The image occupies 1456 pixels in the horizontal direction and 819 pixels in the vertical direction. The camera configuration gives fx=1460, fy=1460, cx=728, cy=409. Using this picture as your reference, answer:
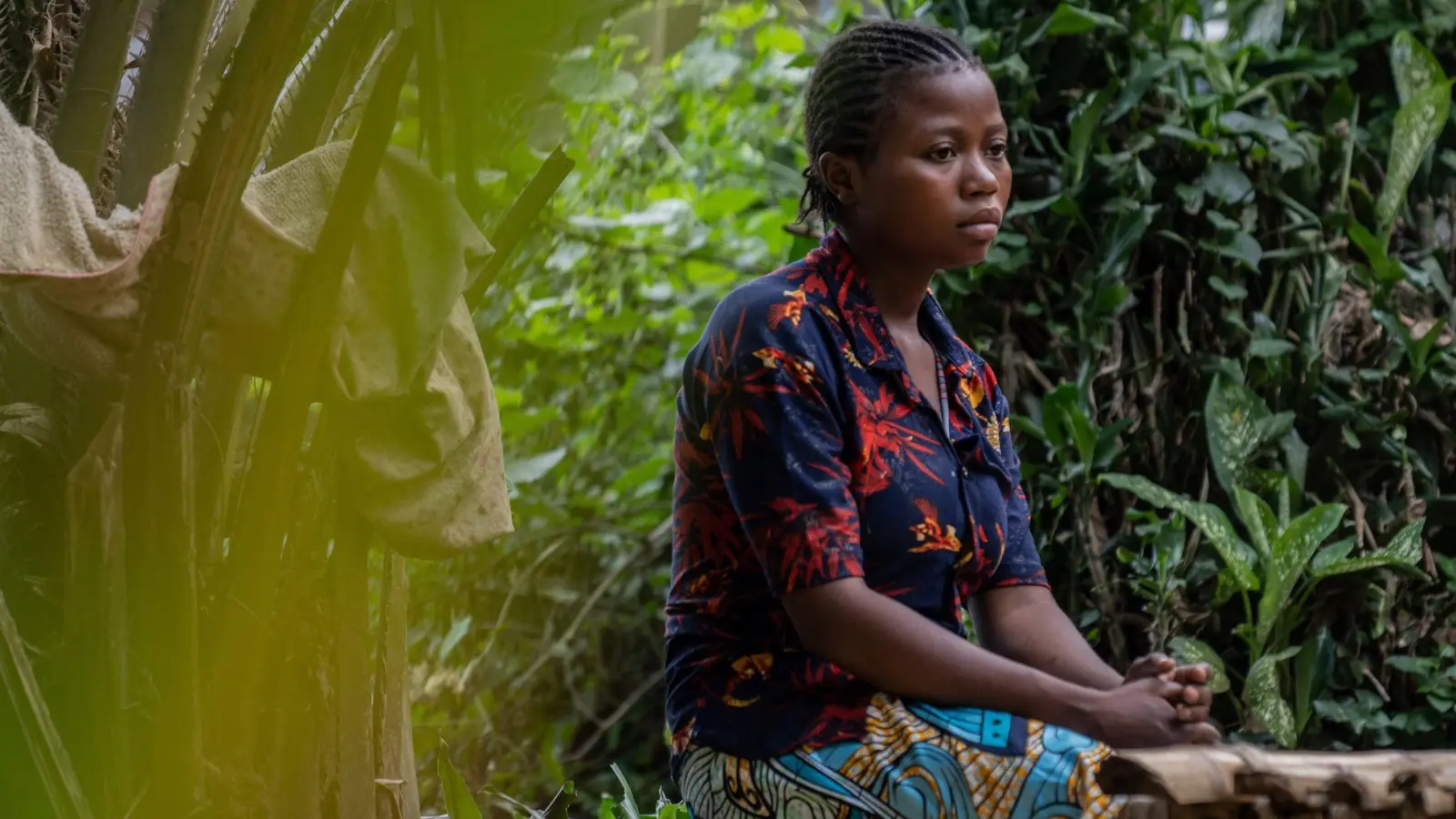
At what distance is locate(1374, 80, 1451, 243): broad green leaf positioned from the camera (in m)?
2.46

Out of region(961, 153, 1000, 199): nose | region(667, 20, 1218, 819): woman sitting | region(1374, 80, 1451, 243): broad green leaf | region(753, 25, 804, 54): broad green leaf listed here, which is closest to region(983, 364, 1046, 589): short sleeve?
region(667, 20, 1218, 819): woman sitting

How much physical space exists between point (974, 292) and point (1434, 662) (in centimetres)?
95

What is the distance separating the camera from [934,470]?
1.59 metres

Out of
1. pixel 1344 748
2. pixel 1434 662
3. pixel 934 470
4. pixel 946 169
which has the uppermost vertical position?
pixel 946 169

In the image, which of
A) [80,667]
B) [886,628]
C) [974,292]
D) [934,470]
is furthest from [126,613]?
[974,292]

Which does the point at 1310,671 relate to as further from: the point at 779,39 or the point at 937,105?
the point at 779,39

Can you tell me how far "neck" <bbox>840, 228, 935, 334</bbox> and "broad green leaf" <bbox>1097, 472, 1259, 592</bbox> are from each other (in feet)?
2.44

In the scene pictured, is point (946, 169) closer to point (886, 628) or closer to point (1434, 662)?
point (886, 628)

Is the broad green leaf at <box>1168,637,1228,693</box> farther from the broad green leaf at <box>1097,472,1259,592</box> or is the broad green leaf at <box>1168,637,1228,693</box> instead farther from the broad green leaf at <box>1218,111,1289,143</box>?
the broad green leaf at <box>1218,111,1289,143</box>

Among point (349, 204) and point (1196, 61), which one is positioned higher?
point (1196, 61)

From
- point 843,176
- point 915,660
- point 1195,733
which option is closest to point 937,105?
point 843,176

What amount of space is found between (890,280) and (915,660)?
0.49 m

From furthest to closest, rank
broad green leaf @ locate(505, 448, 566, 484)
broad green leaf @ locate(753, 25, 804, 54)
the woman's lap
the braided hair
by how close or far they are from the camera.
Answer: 1. broad green leaf @ locate(753, 25, 804, 54)
2. broad green leaf @ locate(505, 448, 566, 484)
3. the braided hair
4. the woman's lap

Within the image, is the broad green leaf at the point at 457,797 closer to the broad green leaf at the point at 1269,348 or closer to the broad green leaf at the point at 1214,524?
the broad green leaf at the point at 1214,524
